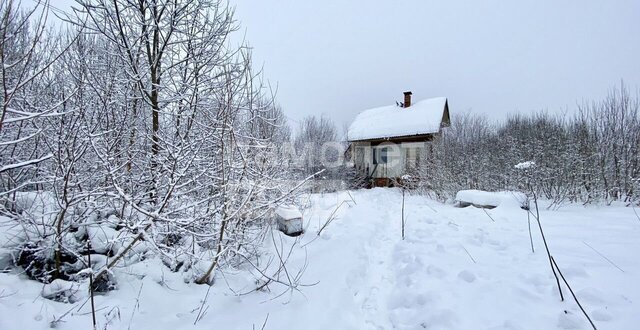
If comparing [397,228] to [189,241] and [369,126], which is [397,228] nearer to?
[189,241]

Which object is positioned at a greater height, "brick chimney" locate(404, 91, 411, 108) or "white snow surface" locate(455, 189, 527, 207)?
"brick chimney" locate(404, 91, 411, 108)

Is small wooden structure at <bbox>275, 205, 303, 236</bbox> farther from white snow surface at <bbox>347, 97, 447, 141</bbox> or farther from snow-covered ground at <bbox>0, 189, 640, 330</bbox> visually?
white snow surface at <bbox>347, 97, 447, 141</bbox>

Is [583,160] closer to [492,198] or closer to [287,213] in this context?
[492,198]

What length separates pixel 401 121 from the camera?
16234mm

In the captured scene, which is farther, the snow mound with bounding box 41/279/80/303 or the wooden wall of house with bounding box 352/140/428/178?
the wooden wall of house with bounding box 352/140/428/178

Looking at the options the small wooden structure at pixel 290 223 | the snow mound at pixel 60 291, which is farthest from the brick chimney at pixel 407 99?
the snow mound at pixel 60 291

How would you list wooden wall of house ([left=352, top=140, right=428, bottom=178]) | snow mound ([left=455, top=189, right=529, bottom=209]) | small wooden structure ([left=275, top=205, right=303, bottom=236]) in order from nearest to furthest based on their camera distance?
small wooden structure ([left=275, top=205, right=303, bottom=236])
snow mound ([left=455, top=189, right=529, bottom=209])
wooden wall of house ([left=352, top=140, right=428, bottom=178])

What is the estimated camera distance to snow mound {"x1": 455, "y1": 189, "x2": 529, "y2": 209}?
6422 mm

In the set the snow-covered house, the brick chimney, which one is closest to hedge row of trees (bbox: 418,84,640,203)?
the snow-covered house

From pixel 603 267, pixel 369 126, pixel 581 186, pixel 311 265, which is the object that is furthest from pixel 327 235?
pixel 369 126

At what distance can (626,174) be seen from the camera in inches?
256

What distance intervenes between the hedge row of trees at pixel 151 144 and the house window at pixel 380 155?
13707mm

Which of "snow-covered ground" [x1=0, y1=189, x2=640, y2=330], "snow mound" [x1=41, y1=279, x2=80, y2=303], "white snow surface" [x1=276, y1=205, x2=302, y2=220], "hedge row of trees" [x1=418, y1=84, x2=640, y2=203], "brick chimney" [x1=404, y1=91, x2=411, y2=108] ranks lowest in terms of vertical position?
"snow-covered ground" [x1=0, y1=189, x2=640, y2=330]

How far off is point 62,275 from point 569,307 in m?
4.47
